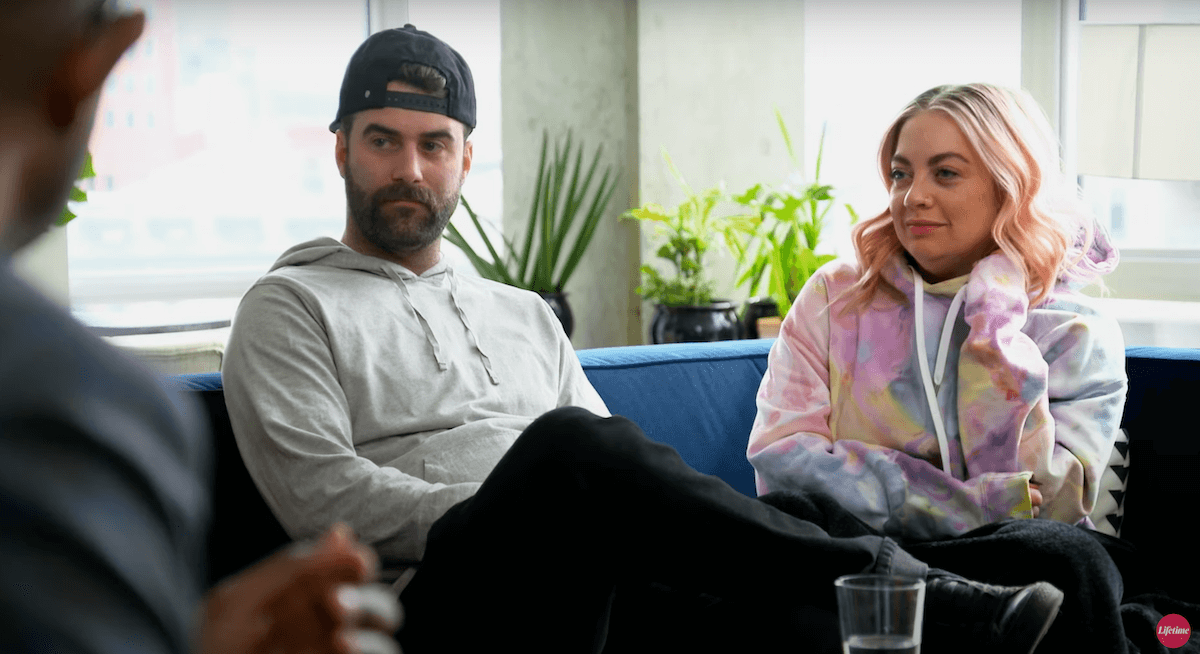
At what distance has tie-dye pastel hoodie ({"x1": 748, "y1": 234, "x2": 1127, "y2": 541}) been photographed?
188cm

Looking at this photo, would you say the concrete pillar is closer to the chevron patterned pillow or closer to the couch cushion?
the couch cushion

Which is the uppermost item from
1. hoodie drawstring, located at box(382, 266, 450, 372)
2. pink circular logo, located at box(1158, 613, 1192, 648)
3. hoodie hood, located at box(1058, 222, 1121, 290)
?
hoodie hood, located at box(1058, 222, 1121, 290)

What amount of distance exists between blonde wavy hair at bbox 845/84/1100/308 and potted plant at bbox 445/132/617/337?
177 cm

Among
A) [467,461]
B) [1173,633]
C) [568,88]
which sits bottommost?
[1173,633]

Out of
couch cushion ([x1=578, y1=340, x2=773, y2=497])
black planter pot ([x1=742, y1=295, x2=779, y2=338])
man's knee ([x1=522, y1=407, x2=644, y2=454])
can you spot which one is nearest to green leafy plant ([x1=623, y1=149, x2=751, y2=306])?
black planter pot ([x1=742, y1=295, x2=779, y2=338])

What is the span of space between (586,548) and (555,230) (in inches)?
119

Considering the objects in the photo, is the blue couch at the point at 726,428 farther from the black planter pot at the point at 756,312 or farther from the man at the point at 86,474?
the man at the point at 86,474

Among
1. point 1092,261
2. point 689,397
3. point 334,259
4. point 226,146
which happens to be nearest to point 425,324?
point 334,259

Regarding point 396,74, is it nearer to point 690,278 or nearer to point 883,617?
point 883,617

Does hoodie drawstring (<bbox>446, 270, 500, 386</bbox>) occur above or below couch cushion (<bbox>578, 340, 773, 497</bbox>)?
above

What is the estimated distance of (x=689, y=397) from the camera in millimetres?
2312

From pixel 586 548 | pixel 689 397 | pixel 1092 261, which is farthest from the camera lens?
pixel 689 397

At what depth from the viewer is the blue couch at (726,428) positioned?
1.79m

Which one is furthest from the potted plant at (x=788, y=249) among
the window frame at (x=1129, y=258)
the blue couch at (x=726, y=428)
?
the blue couch at (x=726, y=428)
